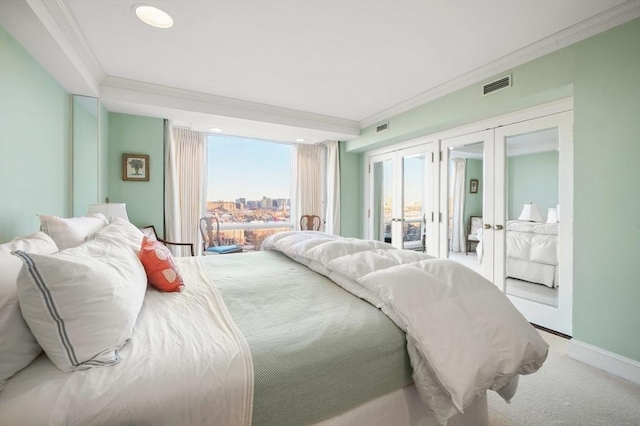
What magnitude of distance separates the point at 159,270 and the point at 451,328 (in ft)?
4.91

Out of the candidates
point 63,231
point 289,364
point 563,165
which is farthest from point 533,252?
point 63,231

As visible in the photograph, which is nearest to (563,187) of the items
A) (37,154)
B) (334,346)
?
(334,346)

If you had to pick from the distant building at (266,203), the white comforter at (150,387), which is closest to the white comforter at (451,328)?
the white comforter at (150,387)

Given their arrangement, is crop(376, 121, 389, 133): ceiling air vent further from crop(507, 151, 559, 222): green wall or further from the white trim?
crop(507, 151, 559, 222): green wall

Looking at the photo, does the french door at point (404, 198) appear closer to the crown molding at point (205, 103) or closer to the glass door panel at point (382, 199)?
the glass door panel at point (382, 199)

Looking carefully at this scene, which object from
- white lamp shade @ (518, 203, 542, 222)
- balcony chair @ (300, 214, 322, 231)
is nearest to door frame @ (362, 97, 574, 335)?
white lamp shade @ (518, 203, 542, 222)

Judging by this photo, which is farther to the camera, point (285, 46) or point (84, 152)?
point (84, 152)

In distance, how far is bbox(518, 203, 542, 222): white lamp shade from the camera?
9.41ft

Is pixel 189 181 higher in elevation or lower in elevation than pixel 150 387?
higher

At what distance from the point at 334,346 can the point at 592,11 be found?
2.86 m

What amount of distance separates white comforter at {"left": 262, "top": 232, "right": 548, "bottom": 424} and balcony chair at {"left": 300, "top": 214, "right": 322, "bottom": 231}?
359cm

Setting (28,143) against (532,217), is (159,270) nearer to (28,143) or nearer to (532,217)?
(28,143)

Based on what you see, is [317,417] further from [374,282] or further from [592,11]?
[592,11]

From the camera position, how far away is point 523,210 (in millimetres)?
2986
